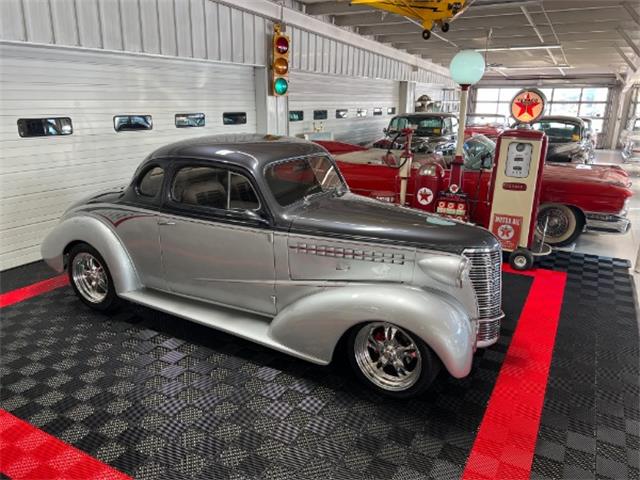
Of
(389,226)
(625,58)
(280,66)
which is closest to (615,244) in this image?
(389,226)

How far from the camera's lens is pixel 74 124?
5930 millimetres

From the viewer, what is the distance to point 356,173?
6594 mm

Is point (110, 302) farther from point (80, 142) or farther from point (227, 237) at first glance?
point (80, 142)

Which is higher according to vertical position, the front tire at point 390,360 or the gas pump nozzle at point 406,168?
the gas pump nozzle at point 406,168

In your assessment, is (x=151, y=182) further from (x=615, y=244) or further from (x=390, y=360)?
(x=615, y=244)

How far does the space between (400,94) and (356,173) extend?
11.3 meters

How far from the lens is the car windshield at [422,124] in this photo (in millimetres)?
11070

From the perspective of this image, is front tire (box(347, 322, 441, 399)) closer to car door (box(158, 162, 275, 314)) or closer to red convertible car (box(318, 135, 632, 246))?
car door (box(158, 162, 275, 314))

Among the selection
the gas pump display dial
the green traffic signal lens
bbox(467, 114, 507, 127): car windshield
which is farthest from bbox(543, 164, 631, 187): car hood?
bbox(467, 114, 507, 127): car windshield

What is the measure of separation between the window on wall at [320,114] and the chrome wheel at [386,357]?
8705 millimetres

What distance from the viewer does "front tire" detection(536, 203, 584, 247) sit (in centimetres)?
636

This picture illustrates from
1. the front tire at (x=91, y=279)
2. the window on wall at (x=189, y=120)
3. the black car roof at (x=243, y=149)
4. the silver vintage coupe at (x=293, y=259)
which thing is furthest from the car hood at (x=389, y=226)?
the window on wall at (x=189, y=120)

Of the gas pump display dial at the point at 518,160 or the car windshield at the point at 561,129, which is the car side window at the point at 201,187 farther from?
the car windshield at the point at 561,129

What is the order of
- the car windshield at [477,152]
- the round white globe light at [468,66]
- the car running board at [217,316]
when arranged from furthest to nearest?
1. the car windshield at [477,152]
2. the round white globe light at [468,66]
3. the car running board at [217,316]
